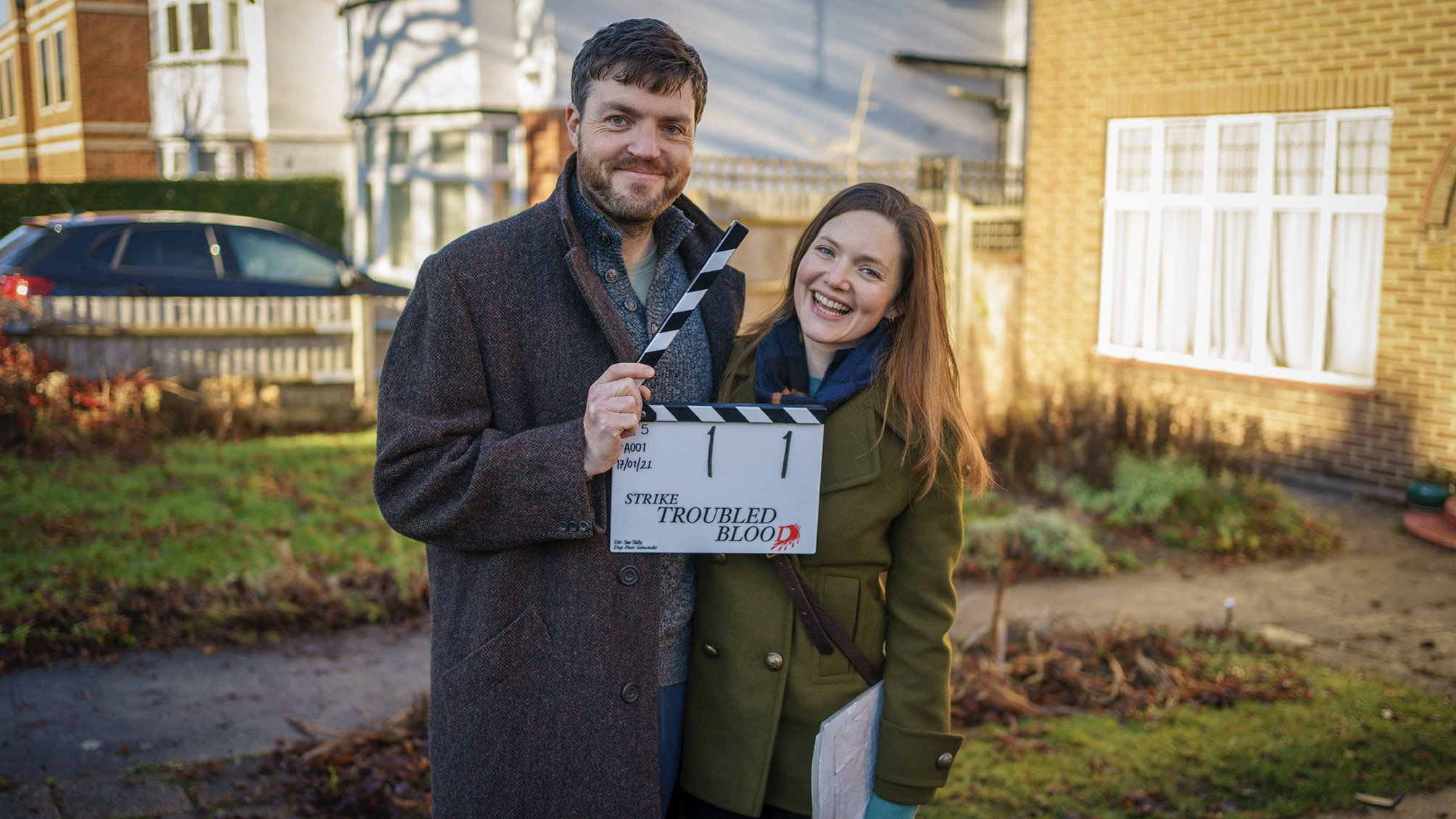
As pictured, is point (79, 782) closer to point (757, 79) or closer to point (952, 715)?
point (952, 715)

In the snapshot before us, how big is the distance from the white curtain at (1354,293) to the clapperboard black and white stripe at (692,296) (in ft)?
29.8

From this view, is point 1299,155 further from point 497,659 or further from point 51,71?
point 497,659

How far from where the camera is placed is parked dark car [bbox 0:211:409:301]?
10.3 m

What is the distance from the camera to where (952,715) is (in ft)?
16.8

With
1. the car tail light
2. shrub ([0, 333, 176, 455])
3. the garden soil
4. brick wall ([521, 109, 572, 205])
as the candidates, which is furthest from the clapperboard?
brick wall ([521, 109, 572, 205])

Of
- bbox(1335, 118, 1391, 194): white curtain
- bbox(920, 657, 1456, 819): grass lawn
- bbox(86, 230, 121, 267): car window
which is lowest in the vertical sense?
bbox(920, 657, 1456, 819): grass lawn

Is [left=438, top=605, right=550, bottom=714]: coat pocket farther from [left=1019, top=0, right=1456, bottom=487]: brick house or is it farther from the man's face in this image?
[left=1019, top=0, right=1456, bottom=487]: brick house

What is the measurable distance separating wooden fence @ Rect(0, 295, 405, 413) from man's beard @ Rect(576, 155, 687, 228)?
765 centimetres

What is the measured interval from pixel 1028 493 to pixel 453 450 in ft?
25.1

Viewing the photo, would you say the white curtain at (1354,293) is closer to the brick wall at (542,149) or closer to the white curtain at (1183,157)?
the white curtain at (1183,157)

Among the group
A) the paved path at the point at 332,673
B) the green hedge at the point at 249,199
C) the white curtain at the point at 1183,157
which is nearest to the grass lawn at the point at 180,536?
the paved path at the point at 332,673

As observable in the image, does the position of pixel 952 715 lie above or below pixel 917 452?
below

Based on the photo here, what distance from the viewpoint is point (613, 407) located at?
89.7 inches

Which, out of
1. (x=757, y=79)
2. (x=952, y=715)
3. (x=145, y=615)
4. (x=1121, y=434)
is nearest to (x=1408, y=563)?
(x=1121, y=434)
